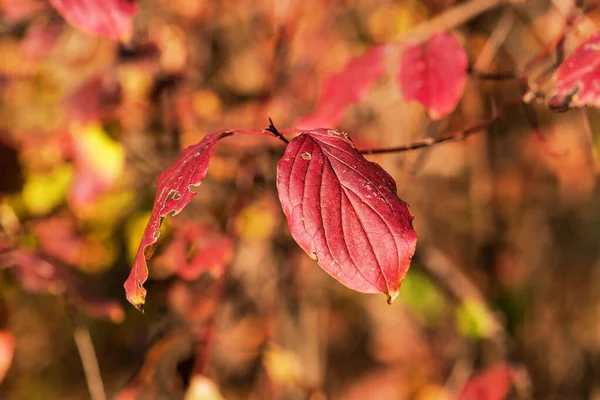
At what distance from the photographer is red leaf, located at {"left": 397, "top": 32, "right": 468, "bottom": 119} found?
83cm

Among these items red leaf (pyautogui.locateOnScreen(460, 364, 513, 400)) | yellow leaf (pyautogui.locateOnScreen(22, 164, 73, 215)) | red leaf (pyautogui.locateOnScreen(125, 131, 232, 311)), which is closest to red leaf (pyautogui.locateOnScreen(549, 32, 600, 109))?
red leaf (pyautogui.locateOnScreen(125, 131, 232, 311))

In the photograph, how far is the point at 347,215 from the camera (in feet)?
1.92

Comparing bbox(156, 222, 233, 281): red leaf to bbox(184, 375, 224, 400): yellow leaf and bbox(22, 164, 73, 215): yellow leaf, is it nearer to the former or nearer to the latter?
bbox(184, 375, 224, 400): yellow leaf

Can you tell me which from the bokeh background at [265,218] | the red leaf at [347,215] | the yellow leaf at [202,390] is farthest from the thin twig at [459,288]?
the red leaf at [347,215]

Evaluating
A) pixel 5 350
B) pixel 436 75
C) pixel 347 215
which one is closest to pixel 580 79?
pixel 436 75

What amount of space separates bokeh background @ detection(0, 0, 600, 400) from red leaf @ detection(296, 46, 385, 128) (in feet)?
0.34

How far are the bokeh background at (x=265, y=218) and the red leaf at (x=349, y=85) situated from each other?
102 mm

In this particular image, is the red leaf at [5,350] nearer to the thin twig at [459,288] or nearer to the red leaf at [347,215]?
the red leaf at [347,215]

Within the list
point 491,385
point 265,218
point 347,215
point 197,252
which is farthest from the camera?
point 265,218

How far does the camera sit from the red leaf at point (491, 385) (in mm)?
1363

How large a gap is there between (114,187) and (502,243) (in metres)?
1.76

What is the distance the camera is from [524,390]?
4.56 feet

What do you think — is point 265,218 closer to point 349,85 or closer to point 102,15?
point 349,85

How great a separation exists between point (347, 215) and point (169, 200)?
0.20 metres
